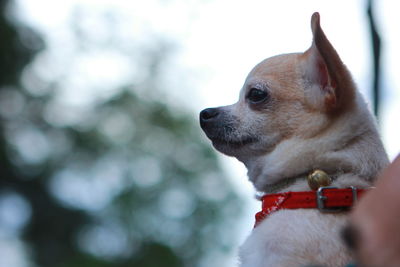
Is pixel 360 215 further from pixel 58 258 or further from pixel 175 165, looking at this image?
pixel 175 165

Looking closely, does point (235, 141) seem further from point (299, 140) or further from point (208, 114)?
point (299, 140)

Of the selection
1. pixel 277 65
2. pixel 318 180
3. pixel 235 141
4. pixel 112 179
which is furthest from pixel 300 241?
pixel 112 179

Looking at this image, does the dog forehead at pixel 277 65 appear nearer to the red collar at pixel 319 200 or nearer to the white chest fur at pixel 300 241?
the red collar at pixel 319 200

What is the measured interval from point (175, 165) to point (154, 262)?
397 inches

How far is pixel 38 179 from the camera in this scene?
112ft

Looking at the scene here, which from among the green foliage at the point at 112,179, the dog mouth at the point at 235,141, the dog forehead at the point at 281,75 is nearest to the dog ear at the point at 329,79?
the dog forehead at the point at 281,75

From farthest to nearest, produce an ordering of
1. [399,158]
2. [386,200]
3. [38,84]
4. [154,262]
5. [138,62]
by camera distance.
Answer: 1. [138,62]
2. [38,84]
3. [154,262]
4. [399,158]
5. [386,200]

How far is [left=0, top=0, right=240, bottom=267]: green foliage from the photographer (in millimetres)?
32188

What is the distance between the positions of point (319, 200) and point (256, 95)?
1.08 meters

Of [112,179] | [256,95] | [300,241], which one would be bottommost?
[112,179]

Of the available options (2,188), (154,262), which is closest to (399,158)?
(154,262)

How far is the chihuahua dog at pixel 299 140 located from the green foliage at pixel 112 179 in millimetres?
25270

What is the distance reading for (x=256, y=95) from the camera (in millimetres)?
3646

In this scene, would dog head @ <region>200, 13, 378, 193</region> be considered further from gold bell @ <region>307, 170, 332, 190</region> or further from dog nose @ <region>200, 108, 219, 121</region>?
gold bell @ <region>307, 170, 332, 190</region>
